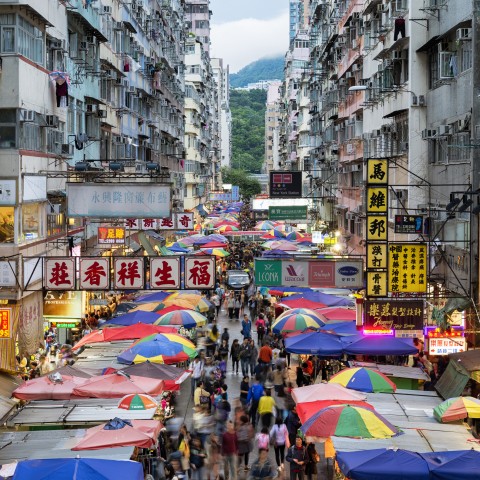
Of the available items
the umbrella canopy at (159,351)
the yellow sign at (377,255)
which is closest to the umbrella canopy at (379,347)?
the yellow sign at (377,255)

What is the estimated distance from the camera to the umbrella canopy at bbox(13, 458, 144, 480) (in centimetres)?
1164

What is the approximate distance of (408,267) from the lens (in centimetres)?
2044

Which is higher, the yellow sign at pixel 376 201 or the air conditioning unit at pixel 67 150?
the air conditioning unit at pixel 67 150

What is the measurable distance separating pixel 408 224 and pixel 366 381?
4551mm

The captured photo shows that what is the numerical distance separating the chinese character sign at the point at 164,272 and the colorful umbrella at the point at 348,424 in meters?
7.23

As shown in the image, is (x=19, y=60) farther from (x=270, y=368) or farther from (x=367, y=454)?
(x=367, y=454)

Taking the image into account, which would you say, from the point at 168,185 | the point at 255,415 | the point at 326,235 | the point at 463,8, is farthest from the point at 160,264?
the point at 326,235

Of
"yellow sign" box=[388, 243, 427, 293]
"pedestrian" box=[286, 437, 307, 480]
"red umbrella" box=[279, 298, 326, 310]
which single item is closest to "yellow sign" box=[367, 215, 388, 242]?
"yellow sign" box=[388, 243, 427, 293]

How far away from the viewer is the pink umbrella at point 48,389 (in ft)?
57.5

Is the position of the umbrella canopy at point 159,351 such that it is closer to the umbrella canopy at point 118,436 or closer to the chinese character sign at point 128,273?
the chinese character sign at point 128,273

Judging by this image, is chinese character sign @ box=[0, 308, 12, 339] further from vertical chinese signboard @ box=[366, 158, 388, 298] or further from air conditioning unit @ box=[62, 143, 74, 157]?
air conditioning unit @ box=[62, 143, 74, 157]

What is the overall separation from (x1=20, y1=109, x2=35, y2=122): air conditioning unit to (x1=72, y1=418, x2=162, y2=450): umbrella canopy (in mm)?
12256

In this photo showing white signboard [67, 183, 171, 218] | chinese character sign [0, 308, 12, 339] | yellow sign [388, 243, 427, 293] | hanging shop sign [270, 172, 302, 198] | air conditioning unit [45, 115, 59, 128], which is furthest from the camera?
hanging shop sign [270, 172, 302, 198]

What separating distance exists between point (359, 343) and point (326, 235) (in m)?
28.2
